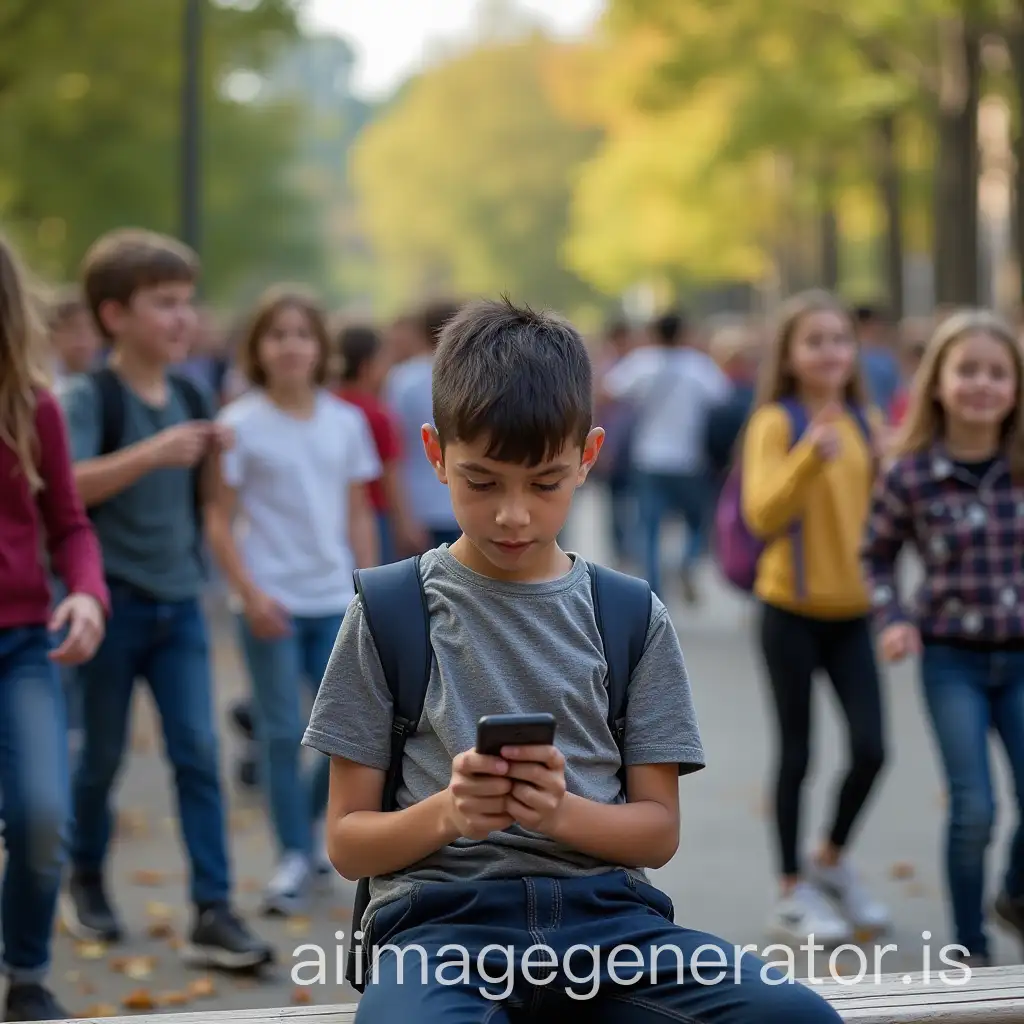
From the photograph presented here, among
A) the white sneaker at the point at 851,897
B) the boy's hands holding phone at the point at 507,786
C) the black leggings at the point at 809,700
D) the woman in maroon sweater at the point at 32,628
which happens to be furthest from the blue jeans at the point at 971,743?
the boy's hands holding phone at the point at 507,786

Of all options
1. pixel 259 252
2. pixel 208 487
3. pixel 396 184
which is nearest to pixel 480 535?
pixel 208 487

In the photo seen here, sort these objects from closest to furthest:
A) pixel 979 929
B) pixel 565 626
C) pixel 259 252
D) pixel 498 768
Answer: pixel 498 768, pixel 565 626, pixel 979 929, pixel 259 252

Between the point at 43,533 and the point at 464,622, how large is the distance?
1992mm

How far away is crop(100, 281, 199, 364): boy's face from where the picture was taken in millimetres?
5957

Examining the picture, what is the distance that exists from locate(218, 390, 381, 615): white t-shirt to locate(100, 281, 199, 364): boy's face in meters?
0.74

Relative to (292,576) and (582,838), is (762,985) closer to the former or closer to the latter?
(582,838)

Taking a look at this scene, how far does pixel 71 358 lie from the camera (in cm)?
1102

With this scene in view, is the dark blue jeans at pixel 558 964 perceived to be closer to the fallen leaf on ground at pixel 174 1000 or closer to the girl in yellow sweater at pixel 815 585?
the fallen leaf on ground at pixel 174 1000

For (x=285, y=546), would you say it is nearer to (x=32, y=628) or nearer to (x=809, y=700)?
(x=809, y=700)

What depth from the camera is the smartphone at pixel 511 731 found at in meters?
2.92

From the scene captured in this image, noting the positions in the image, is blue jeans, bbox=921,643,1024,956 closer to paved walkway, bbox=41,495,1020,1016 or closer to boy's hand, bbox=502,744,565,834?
paved walkway, bbox=41,495,1020,1016

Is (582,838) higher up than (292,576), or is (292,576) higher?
(292,576)

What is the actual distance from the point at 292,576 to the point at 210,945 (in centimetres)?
140

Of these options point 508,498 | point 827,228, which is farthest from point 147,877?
point 827,228
